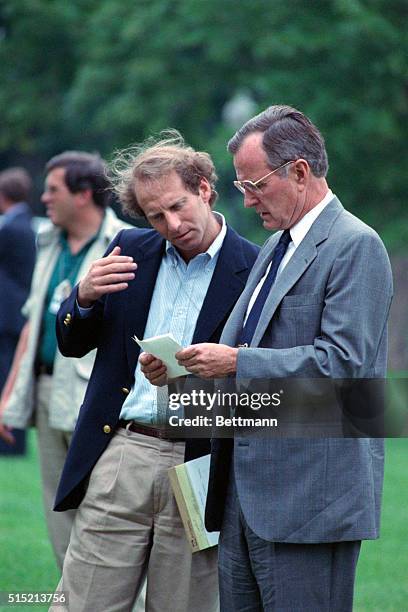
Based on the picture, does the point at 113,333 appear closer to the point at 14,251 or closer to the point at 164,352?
the point at 164,352

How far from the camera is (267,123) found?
3619mm

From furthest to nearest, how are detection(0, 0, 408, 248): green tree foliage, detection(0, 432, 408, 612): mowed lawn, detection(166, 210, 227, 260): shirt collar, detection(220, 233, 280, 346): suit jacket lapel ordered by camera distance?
detection(0, 0, 408, 248): green tree foliage → detection(0, 432, 408, 612): mowed lawn → detection(166, 210, 227, 260): shirt collar → detection(220, 233, 280, 346): suit jacket lapel

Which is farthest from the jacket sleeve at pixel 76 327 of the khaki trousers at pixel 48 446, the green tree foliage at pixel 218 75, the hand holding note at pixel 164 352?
the green tree foliage at pixel 218 75

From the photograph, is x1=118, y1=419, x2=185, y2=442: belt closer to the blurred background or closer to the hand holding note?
the hand holding note

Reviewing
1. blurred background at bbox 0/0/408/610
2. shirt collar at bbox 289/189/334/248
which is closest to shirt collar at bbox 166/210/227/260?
shirt collar at bbox 289/189/334/248

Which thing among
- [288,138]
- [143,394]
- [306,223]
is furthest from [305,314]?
[143,394]

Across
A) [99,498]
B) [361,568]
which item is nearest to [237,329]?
[99,498]

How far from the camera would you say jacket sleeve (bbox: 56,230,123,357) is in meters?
4.19

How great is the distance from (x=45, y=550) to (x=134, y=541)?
11.3 feet

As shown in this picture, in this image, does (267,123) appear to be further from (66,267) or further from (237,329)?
(66,267)

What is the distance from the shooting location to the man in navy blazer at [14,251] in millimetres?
10492

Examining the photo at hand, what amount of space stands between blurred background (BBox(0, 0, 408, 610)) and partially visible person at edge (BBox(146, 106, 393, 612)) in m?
10.1

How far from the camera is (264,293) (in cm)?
368

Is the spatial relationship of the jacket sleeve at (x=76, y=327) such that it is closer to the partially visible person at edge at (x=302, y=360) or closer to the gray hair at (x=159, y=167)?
the gray hair at (x=159, y=167)
